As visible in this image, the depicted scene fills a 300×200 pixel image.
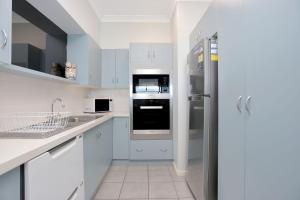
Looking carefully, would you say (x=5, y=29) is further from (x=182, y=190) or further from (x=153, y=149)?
(x=153, y=149)

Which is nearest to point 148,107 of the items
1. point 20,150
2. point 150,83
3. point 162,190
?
point 150,83

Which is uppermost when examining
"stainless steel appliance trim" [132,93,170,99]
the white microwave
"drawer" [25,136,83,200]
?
"stainless steel appliance trim" [132,93,170,99]

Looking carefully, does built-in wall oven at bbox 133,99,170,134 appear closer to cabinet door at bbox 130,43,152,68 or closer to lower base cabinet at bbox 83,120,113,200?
cabinet door at bbox 130,43,152,68

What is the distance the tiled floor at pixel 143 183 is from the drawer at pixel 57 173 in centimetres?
89

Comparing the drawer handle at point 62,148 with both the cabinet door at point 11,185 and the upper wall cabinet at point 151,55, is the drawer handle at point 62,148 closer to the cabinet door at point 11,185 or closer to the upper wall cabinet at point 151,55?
the cabinet door at point 11,185

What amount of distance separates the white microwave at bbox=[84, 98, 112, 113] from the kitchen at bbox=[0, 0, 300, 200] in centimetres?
2

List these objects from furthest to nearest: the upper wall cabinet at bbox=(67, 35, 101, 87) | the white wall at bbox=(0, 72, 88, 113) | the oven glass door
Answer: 1. the oven glass door
2. the upper wall cabinet at bbox=(67, 35, 101, 87)
3. the white wall at bbox=(0, 72, 88, 113)

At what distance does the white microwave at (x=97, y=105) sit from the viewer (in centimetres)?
337

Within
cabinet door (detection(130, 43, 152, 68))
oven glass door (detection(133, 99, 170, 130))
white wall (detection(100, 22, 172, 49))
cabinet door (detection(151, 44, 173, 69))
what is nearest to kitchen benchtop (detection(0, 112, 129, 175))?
oven glass door (detection(133, 99, 170, 130))

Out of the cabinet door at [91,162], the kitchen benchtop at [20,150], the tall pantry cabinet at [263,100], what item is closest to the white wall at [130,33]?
the cabinet door at [91,162]

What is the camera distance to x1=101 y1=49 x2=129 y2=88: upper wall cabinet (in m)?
3.57

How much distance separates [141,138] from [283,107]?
2.48 m

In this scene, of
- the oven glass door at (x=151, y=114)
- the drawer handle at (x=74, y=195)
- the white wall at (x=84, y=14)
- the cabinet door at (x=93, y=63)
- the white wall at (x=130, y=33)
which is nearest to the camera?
the drawer handle at (x=74, y=195)

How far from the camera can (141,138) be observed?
3256 mm
